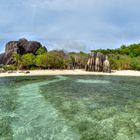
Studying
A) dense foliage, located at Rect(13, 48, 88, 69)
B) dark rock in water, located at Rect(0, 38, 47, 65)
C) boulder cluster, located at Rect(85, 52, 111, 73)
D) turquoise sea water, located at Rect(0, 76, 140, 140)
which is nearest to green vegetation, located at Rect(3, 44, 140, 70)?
dense foliage, located at Rect(13, 48, 88, 69)

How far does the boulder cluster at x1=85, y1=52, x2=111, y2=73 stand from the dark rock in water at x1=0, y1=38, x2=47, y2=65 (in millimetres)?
32463

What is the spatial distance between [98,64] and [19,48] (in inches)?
1503

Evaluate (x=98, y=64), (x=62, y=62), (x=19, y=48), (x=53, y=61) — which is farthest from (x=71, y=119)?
(x=19, y=48)

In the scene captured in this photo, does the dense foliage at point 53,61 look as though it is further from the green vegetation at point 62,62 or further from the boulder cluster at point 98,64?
the boulder cluster at point 98,64

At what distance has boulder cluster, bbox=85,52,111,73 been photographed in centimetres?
5897

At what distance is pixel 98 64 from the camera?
5931 cm

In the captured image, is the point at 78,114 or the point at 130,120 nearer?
the point at 130,120

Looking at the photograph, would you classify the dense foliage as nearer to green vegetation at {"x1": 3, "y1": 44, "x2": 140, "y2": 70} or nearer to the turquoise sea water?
green vegetation at {"x1": 3, "y1": 44, "x2": 140, "y2": 70}

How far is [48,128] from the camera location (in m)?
Result: 11.8

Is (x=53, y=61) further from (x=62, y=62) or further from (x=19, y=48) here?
(x=19, y=48)

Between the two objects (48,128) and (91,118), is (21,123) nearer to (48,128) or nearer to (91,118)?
(48,128)

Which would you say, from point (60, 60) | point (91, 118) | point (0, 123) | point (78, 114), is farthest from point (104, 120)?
point (60, 60)

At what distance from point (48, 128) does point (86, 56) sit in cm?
5340

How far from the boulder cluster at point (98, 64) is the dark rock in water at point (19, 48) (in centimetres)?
3246
